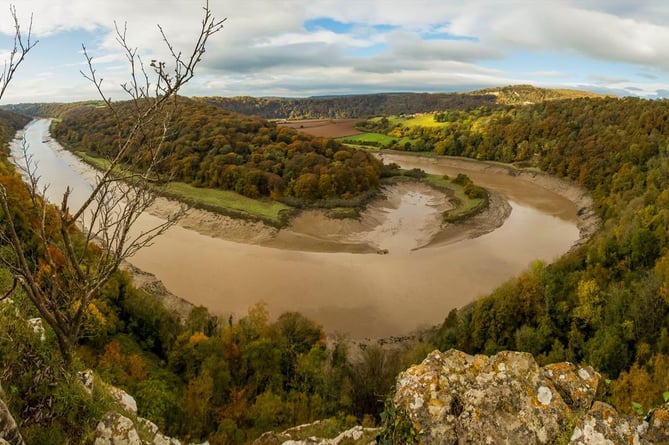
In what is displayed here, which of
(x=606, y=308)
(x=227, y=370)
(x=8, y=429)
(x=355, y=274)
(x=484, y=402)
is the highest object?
(x=8, y=429)

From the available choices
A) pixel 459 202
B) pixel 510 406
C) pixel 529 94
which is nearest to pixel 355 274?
pixel 459 202

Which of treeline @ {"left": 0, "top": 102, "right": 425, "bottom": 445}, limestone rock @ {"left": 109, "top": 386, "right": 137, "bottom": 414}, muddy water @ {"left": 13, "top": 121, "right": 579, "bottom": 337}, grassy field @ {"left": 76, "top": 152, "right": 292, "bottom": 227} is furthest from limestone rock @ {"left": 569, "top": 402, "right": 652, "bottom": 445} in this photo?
grassy field @ {"left": 76, "top": 152, "right": 292, "bottom": 227}

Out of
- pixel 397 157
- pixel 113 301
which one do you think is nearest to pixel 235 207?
pixel 113 301

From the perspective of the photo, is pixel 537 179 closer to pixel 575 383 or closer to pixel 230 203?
pixel 230 203

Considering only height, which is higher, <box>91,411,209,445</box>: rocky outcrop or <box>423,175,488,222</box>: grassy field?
<box>91,411,209,445</box>: rocky outcrop

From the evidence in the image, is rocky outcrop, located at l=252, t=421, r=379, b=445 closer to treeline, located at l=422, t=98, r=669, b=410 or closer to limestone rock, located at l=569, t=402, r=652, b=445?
limestone rock, located at l=569, t=402, r=652, b=445

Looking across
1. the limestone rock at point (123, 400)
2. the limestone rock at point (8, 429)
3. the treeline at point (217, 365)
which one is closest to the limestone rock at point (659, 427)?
the treeline at point (217, 365)

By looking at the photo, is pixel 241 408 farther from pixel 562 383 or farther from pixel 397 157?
pixel 397 157
